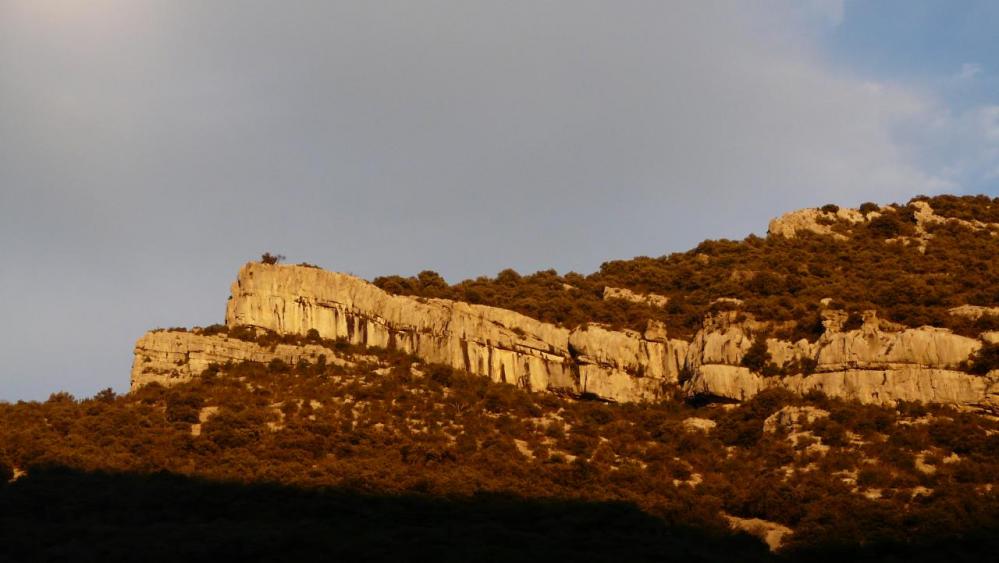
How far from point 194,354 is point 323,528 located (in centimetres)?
2946

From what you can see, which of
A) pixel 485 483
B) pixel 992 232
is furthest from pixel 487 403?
pixel 992 232

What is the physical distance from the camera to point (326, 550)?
40.3 m

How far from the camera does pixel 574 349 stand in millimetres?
67500

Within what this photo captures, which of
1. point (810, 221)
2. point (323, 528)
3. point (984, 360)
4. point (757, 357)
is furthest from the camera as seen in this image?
point (810, 221)

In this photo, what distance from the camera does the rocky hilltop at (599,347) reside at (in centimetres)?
5678

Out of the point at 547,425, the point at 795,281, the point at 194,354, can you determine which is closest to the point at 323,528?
the point at 547,425

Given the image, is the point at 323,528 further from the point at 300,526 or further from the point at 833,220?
the point at 833,220

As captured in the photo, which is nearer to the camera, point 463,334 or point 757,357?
point 757,357

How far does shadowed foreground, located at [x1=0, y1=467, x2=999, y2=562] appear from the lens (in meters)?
39.9

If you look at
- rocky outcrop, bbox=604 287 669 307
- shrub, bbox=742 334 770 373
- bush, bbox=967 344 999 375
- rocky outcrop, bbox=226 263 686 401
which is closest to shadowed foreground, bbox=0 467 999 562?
bush, bbox=967 344 999 375

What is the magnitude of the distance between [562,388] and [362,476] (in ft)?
58.1

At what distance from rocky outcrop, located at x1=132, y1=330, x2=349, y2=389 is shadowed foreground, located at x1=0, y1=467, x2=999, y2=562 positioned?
15.0 m

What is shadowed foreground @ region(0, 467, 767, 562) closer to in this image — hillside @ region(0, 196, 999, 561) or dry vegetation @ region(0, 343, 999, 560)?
hillside @ region(0, 196, 999, 561)

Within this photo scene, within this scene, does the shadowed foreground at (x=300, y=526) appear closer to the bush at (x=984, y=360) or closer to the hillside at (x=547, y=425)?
the hillside at (x=547, y=425)
